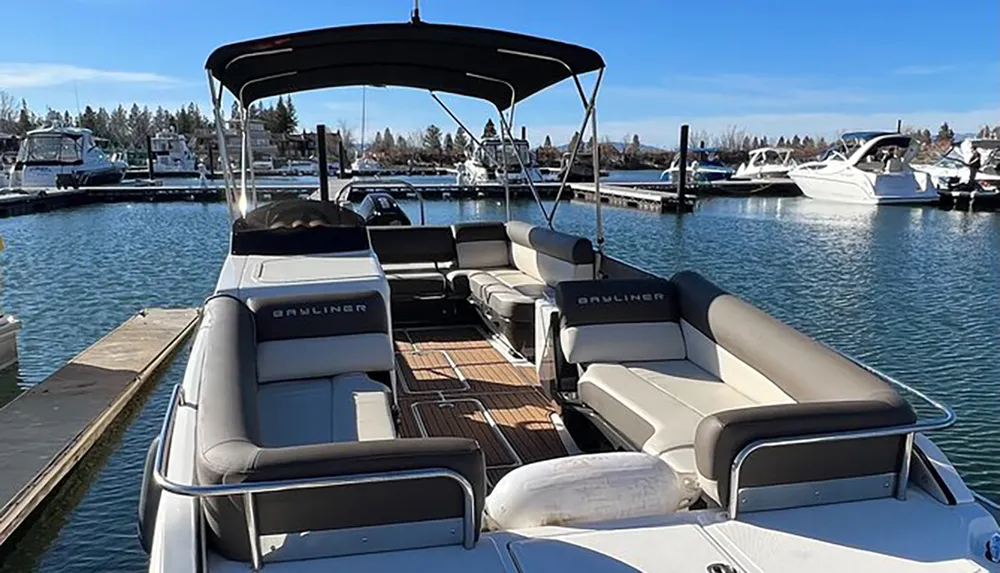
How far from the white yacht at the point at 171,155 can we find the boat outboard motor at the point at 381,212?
34.5m

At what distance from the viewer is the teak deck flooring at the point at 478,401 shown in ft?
10.9

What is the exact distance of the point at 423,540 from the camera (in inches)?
70.4

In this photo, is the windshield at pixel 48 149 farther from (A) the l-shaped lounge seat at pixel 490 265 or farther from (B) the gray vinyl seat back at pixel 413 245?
(A) the l-shaped lounge seat at pixel 490 265

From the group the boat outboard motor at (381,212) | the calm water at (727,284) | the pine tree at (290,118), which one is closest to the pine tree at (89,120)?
the pine tree at (290,118)

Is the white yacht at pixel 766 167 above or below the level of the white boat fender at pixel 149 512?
above

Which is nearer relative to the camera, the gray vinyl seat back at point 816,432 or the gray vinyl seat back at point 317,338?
the gray vinyl seat back at point 816,432

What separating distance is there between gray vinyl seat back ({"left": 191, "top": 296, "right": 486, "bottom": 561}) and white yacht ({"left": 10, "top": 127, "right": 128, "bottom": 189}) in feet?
97.9

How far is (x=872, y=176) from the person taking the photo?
907 inches

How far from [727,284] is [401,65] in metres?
6.64

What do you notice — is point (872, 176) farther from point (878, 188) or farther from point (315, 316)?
point (315, 316)

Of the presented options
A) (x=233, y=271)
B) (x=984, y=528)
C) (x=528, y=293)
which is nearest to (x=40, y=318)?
(x=233, y=271)

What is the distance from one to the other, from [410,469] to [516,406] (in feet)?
7.00

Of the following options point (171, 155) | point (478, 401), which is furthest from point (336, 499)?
point (171, 155)

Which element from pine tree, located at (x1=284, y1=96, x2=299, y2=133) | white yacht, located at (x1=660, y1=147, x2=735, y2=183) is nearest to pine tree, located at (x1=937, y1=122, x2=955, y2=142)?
white yacht, located at (x1=660, y1=147, x2=735, y2=183)
